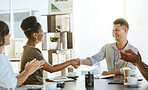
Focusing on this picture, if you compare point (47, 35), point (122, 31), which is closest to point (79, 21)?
point (47, 35)

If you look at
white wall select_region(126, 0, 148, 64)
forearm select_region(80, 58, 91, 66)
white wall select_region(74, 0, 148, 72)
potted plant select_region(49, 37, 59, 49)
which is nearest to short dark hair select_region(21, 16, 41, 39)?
forearm select_region(80, 58, 91, 66)

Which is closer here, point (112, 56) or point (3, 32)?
point (3, 32)

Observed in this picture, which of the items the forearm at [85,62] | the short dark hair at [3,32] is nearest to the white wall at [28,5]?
the forearm at [85,62]

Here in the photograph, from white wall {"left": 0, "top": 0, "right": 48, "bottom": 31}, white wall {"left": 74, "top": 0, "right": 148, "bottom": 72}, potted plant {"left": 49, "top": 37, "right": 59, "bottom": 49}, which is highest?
white wall {"left": 0, "top": 0, "right": 48, "bottom": 31}

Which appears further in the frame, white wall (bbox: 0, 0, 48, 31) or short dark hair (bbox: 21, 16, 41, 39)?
white wall (bbox: 0, 0, 48, 31)

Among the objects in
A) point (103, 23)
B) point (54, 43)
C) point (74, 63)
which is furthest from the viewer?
point (103, 23)

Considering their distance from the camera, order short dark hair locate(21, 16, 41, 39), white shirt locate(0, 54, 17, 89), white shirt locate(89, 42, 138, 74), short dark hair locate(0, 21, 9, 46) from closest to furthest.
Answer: white shirt locate(0, 54, 17, 89) < short dark hair locate(0, 21, 9, 46) < short dark hair locate(21, 16, 41, 39) < white shirt locate(89, 42, 138, 74)

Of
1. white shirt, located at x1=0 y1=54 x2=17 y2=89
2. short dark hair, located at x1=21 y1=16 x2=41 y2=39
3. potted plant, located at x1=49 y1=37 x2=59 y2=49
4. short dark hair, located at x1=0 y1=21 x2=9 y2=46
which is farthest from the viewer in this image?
potted plant, located at x1=49 y1=37 x2=59 y2=49

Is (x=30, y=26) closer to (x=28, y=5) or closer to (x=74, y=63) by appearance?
(x=74, y=63)

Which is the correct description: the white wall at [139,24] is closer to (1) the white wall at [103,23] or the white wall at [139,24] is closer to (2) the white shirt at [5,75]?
(1) the white wall at [103,23]

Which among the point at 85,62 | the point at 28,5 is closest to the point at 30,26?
the point at 85,62

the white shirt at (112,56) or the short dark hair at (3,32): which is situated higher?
the short dark hair at (3,32)

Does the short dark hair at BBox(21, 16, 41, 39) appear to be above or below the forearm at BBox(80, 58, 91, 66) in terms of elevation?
above

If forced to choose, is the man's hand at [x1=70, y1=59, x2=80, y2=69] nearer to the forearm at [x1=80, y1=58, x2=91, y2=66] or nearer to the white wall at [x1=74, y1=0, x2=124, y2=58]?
the forearm at [x1=80, y1=58, x2=91, y2=66]
